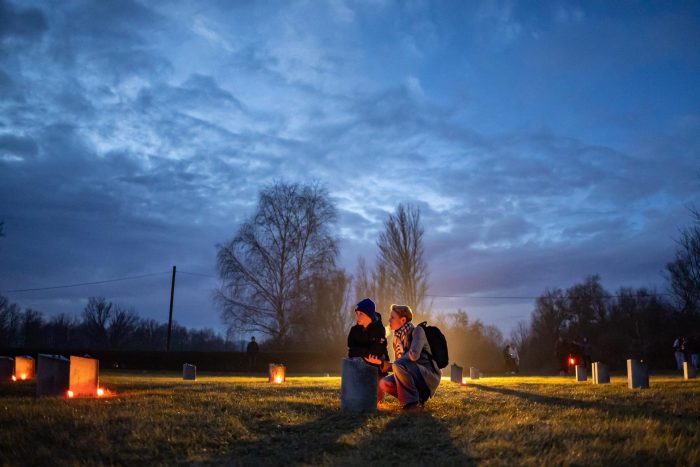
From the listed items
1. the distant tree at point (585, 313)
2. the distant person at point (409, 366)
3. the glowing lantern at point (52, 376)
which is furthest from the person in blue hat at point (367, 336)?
the distant tree at point (585, 313)

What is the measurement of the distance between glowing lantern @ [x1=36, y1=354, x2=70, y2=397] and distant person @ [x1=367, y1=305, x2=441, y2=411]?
18.0 ft

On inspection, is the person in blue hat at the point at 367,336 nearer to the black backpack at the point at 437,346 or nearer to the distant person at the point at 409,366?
the distant person at the point at 409,366

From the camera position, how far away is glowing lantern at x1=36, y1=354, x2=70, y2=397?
9.09 m

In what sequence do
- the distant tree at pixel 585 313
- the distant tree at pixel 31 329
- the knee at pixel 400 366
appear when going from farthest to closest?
the distant tree at pixel 31 329 → the distant tree at pixel 585 313 → the knee at pixel 400 366

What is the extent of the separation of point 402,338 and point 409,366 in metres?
0.48

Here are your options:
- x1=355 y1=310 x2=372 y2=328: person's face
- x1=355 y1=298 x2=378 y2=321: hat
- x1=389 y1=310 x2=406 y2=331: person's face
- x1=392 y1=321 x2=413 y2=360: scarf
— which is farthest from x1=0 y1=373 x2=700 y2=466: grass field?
x1=355 y1=298 x2=378 y2=321: hat

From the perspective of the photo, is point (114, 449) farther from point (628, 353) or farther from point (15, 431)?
point (628, 353)

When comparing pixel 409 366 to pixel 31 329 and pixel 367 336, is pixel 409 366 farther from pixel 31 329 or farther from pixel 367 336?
pixel 31 329

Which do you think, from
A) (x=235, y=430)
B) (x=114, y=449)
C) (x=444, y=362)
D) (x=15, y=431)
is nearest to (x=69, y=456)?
(x=114, y=449)

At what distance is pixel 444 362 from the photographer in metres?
7.70

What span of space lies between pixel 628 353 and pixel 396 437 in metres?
44.0

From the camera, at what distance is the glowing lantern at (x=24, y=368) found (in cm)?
1373

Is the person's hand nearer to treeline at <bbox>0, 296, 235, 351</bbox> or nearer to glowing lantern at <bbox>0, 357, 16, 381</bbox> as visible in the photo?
glowing lantern at <bbox>0, 357, 16, 381</bbox>

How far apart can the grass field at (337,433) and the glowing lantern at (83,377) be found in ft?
3.55
